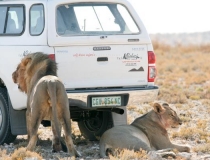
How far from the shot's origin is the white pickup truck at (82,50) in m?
10.4

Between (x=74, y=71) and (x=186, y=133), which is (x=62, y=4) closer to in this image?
(x=74, y=71)

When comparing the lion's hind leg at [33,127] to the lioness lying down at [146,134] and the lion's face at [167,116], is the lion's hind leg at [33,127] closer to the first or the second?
the lioness lying down at [146,134]

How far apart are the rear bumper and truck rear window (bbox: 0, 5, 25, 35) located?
48.9 inches

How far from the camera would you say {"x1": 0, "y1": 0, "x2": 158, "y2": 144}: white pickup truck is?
10.4m

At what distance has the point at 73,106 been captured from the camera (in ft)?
35.2

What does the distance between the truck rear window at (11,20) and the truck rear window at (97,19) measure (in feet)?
1.92

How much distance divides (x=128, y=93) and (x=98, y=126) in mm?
1215

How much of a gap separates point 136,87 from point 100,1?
52.9 inches

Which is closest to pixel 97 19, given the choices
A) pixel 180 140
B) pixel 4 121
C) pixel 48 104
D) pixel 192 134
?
pixel 48 104

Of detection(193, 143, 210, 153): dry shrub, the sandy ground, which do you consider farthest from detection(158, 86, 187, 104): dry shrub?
detection(193, 143, 210, 153): dry shrub

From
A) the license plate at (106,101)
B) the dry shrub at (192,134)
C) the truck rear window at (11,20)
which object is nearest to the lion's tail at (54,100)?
the license plate at (106,101)

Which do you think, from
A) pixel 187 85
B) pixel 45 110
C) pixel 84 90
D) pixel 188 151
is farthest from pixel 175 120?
A: pixel 187 85

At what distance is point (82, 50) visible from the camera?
10.5 m

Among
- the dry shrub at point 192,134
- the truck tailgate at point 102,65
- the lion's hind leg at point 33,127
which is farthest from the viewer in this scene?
the dry shrub at point 192,134
